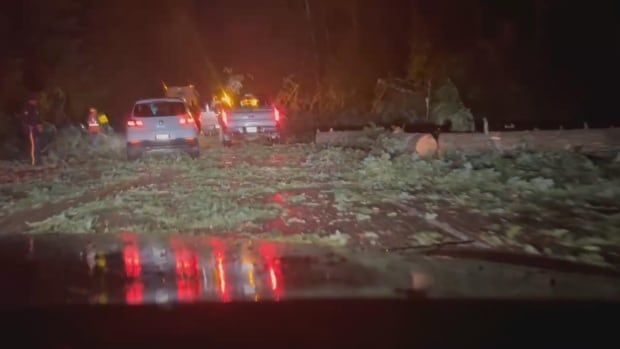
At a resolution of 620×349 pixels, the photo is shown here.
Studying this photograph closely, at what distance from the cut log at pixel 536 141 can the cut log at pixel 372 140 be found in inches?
12.3

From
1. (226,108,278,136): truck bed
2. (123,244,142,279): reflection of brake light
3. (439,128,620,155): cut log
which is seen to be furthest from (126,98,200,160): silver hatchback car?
(123,244,142,279): reflection of brake light

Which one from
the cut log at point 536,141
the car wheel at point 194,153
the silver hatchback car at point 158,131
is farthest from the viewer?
the car wheel at point 194,153

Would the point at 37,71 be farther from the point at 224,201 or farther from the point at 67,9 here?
the point at 224,201

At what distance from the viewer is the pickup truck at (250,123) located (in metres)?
27.3

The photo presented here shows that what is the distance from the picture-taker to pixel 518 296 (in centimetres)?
677

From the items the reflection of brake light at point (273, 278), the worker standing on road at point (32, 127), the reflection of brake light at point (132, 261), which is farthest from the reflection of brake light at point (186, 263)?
the worker standing on road at point (32, 127)

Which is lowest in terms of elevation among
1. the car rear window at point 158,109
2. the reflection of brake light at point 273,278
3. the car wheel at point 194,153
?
the reflection of brake light at point 273,278

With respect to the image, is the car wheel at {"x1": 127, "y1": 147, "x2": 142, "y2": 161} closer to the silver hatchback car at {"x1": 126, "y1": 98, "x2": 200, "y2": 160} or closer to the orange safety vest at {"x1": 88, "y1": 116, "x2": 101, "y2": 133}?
the silver hatchback car at {"x1": 126, "y1": 98, "x2": 200, "y2": 160}

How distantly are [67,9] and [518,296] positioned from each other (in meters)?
33.6

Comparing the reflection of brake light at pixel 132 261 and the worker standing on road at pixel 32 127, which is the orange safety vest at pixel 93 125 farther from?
the reflection of brake light at pixel 132 261

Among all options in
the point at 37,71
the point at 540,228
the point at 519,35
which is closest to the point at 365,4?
the point at 519,35

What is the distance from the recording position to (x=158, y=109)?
→ 21188 mm

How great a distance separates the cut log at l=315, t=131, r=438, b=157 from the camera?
18438 mm

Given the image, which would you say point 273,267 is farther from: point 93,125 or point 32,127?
point 93,125
